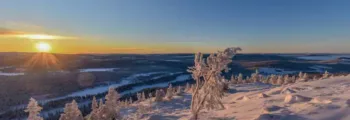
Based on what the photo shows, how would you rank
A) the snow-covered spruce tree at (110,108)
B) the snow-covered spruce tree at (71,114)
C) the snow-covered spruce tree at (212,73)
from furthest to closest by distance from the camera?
the snow-covered spruce tree at (110,108) < the snow-covered spruce tree at (71,114) < the snow-covered spruce tree at (212,73)

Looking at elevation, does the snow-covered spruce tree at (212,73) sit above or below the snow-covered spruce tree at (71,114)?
above

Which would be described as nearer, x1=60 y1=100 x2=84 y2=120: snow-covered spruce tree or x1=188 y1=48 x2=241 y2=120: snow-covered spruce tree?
x1=188 y1=48 x2=241 y2=120: snow-covered spruce tree

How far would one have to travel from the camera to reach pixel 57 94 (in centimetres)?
7625

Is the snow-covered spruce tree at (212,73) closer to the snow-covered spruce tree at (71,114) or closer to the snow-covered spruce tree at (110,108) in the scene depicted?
the snow-covered spruce tree at (110,108)

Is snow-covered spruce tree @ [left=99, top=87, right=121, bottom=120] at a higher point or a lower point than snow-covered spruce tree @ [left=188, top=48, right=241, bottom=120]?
lower

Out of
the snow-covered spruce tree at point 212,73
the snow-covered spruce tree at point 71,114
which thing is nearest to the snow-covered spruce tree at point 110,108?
the snow-covered spruce tree at point 71,114

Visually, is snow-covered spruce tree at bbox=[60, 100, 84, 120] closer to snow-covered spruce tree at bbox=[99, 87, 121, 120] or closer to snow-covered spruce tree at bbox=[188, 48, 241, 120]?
snow-covered spruce tree at bbox=[99, 87, 121, 120]

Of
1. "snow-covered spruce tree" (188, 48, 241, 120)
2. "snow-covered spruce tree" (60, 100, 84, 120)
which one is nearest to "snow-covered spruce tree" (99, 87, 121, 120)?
"snow-covered spruce tree" (60, 100, 84, 120)

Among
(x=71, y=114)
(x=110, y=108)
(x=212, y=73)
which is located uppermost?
(x=212, y=73)

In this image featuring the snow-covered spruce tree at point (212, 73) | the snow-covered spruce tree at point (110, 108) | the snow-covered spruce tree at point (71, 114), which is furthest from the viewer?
the snow-covered spruce tree at point (110, 108)

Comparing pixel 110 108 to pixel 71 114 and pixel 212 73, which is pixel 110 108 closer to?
pixel 71 114

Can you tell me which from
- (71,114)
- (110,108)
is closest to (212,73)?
(110,108)

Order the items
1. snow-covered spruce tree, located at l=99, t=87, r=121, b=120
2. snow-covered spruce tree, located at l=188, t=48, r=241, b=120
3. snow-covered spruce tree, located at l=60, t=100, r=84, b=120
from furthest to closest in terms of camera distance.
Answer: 1. snow-covered spruce tree, located at l=99, t=87, r=121, b=120
2. snow-covered spruce tree, located at l=60, t=100, r=84, b=120
3. snow-covered spruce tree, located at l=188, t=48, r=241, b=120

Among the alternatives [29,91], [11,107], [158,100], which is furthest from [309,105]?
[29,91]
